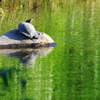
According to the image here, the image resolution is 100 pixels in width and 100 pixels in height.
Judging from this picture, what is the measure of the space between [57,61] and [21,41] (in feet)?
8.33

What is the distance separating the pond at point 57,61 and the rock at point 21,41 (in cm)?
36

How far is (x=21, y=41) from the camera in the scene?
36.4 ft

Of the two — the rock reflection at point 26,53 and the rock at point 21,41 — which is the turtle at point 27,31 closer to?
the rock at point 21,41

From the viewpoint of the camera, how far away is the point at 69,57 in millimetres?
9211

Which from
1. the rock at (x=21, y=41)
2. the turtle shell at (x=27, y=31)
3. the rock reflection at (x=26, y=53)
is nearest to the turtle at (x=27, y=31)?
the turtle shell at (x=27, y=31)

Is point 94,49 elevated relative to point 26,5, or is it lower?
lower

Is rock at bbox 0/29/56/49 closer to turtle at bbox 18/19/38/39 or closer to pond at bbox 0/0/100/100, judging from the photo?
turtle at bbox 18/19/38/39

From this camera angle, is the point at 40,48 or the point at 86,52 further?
the point at 40,48

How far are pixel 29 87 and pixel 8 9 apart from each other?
15.4 meters

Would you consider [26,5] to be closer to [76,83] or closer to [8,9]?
[8,9]

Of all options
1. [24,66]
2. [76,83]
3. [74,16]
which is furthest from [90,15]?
Answer: [76,83]

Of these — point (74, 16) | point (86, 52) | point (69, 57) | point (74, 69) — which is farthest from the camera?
point (74, 16)

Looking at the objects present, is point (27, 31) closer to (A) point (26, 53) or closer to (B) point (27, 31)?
(B) point (27, 31)

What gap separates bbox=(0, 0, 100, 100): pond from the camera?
528cm
